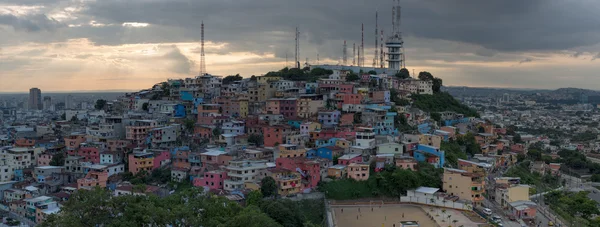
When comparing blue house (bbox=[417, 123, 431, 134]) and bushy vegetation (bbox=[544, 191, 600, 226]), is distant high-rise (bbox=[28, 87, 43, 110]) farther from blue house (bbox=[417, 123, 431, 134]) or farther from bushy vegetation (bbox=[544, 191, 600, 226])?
bushy vegetation (bbox=[544, 191, 600, 226])

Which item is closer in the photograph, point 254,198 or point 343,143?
point 254,198

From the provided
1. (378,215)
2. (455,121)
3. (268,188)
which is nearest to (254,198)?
(268,188)

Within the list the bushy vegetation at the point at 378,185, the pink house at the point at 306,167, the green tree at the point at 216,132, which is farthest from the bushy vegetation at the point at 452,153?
the green tree at the point at 216,132

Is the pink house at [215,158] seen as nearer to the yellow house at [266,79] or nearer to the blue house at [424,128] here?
the blue house at [424,128]

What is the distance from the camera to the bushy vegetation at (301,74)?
37578 mm

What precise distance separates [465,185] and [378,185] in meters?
3.50

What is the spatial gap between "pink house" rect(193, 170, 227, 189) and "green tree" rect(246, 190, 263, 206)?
7.89 ft

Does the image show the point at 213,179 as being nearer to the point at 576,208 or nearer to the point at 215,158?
the point at 215,158

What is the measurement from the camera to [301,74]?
38.4m

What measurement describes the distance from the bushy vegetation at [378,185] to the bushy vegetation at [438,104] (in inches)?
516

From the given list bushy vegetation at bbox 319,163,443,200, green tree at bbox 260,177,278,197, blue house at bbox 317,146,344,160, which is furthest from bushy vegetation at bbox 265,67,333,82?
green tree at bbox 260,177,278,197

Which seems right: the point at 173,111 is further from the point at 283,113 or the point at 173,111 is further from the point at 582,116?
the point at 582,116

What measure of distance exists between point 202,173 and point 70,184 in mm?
6834

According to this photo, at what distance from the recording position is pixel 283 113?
2905cm
